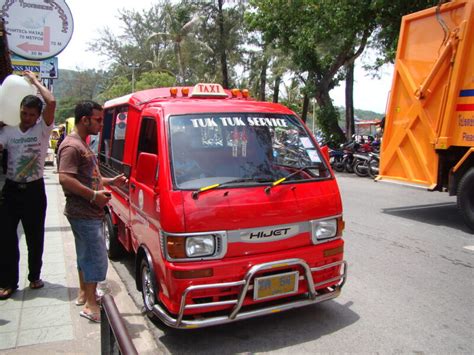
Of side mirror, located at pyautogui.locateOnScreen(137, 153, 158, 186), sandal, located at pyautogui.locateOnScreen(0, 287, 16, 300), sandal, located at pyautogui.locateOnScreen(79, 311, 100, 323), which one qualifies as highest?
side mirror, located at pyautogui.locateOnScreen(137, 153, 158, 186)

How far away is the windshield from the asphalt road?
1306mm

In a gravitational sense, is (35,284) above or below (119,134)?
below

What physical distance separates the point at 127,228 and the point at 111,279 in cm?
68

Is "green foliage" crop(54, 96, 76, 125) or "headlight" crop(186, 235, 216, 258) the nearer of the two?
"headlight" crop(186, 235, 216, 258)

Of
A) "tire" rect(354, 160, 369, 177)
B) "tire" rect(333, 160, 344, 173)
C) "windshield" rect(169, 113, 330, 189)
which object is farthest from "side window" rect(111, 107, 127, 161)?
"tire" rect(333, 160, 344, 173)

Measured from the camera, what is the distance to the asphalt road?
343 cm

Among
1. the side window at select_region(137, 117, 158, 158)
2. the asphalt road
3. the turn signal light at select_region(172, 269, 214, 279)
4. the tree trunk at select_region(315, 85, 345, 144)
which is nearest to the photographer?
the turn signal light at select_region(172, 269, 214, 279)

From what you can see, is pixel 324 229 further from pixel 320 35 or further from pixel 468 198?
pixel 320 35

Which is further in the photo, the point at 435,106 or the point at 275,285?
the point at 435,106

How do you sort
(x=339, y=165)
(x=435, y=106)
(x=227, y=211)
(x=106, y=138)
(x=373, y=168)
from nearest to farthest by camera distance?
(x=227, y=211)
(x=106, y=138)
(x=435, y=106)
(x=373, y=168)
(x=339, y=165)

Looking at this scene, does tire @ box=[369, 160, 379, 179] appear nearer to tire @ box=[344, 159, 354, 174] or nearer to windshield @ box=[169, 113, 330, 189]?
tire @ box=[344, 159, 354, 174]

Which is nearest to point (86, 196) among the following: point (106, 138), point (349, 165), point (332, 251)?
point (332, 251)

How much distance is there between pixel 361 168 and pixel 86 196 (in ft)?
38.8

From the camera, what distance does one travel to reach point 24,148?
401 cm
